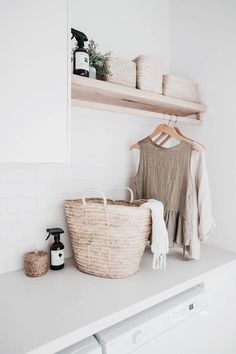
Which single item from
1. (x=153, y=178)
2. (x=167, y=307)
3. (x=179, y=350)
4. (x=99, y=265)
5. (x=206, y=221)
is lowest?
(x=179, y=350)

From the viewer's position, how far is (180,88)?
5.02 feet

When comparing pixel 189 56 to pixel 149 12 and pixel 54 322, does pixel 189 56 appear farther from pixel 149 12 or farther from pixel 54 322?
pixel 54 322

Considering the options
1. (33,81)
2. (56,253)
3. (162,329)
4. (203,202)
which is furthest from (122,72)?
(162,329)

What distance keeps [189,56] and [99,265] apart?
1497 millimetres

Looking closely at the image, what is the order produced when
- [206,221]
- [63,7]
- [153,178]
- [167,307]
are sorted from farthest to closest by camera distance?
[153,178] → [206,221] → [167,307] → [63,7]

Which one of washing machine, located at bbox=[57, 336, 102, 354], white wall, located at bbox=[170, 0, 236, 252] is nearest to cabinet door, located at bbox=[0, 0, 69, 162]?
washing machine, located at bbox=[57, 336, 102, 354]

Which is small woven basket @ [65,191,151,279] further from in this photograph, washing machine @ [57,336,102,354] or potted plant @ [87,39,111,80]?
potted plant @ [87,39,111,80]

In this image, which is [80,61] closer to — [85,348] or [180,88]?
[180,88]

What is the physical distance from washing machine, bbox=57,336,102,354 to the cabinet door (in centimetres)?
Answer: 65

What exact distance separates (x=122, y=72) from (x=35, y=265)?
3.41ft

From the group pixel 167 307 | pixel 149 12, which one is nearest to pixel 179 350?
pixel 167 307

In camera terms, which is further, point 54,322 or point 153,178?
point 153,178

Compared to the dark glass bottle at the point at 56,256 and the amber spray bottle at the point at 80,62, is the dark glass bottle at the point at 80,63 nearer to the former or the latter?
the amber spray bottle at the point at 80,62

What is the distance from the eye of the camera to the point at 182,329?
1.11 meters
